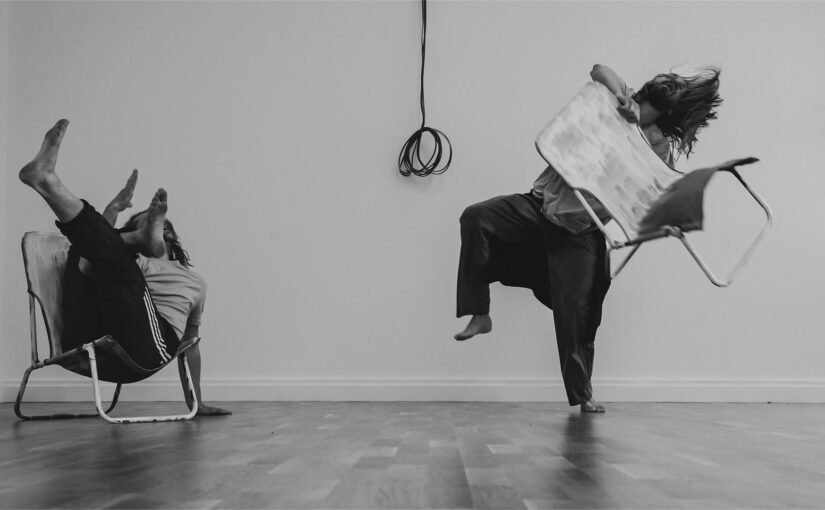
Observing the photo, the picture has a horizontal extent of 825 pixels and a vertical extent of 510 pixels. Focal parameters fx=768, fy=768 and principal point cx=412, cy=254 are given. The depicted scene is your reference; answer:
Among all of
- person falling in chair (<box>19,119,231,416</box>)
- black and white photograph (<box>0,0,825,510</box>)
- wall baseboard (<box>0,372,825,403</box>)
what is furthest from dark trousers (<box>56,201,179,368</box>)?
wall baseboard (<box>0,372,825,403</box>)

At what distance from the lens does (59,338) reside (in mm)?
2793

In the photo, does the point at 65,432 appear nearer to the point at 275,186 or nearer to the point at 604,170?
the point at 604,170

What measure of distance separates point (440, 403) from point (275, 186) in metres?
1.57

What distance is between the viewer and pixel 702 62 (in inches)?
179

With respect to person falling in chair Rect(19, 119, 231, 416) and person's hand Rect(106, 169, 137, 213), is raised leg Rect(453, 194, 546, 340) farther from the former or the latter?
person's hand Rect(106, 169, 137, 213)

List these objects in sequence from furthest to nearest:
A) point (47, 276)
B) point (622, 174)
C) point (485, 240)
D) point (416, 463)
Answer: point (485, 240), point (47, 276), point (622, 174), point (416, 463)

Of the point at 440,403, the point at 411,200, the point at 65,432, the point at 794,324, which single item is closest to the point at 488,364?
the point at 440,403

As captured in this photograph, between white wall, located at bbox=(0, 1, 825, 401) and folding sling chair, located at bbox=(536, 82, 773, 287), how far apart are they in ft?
5.84

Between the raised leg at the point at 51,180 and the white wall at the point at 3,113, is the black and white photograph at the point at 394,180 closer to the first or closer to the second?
the white wall at the point at 3,113

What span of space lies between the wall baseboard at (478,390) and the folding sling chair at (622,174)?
1860mm

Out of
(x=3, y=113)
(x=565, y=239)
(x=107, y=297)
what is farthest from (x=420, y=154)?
(x=3, y=113)

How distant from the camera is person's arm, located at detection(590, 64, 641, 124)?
2721 millimetres

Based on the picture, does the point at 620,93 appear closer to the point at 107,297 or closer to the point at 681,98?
the point at 681,98

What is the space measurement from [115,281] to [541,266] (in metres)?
1.67
